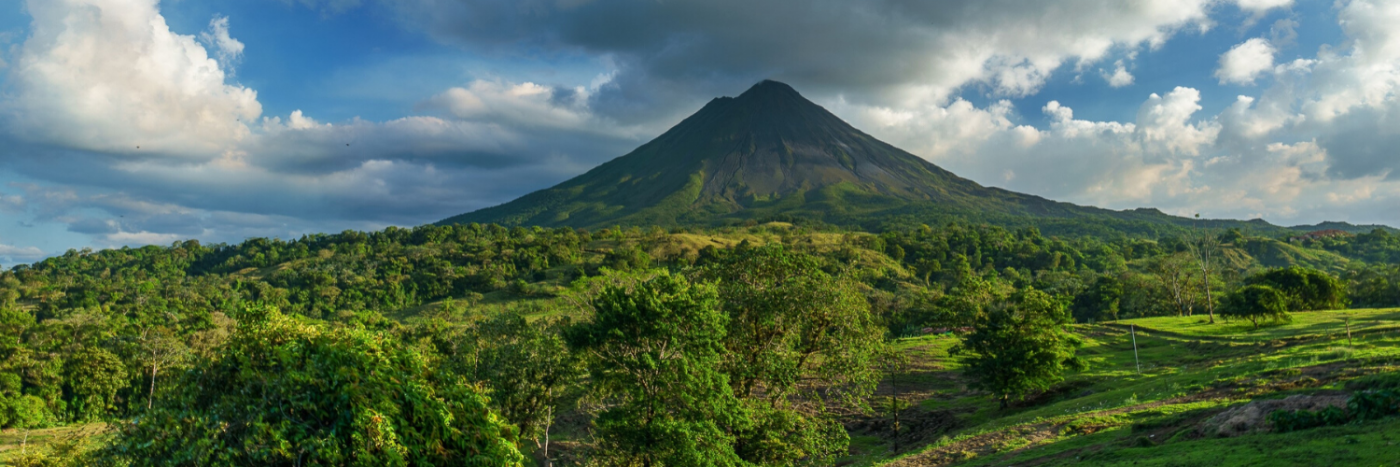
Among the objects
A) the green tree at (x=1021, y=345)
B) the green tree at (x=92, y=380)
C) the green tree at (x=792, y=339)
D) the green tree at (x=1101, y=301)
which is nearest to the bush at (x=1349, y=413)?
the green tree at (x=792, y=339)

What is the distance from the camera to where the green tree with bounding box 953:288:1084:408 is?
28.2m

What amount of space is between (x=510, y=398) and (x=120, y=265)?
528 feet

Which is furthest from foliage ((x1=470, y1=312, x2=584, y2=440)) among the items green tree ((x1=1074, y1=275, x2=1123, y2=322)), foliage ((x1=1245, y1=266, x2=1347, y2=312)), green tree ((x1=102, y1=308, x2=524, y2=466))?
green tree ((x1=1074, y1=275, x2=1123, y2=322))

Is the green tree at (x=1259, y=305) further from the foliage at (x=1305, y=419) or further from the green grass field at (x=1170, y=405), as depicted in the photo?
the foliage at (x=1305, y=419)

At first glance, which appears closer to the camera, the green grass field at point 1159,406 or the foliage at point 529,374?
the green grass field at point 1159,406

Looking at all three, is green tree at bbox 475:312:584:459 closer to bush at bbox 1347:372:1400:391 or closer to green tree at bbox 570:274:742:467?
green tree at bbox 570:274:742:467

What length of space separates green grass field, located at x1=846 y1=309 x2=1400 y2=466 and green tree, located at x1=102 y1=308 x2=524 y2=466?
12440 mm

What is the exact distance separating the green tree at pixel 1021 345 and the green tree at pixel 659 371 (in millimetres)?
16227

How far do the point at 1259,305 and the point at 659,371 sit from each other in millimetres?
43878

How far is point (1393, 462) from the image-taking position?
905 cm

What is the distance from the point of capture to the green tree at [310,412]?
7.47m

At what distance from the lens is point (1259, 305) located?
41.6m

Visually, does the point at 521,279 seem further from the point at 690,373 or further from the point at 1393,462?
the point at 1393,462

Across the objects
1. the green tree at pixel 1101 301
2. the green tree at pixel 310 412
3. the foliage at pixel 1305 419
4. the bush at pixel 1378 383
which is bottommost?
the green tree at pixel 1101 301
